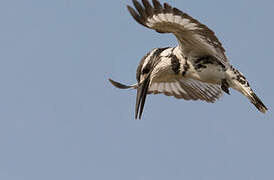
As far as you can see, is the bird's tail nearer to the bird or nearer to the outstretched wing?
the bird

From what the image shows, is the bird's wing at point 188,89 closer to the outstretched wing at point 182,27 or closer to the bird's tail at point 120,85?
the bird's tail at point 120,85

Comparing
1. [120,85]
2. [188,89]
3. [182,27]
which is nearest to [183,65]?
[182,27]

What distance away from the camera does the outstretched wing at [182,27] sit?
27.7 feet

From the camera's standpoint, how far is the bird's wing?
10375mm

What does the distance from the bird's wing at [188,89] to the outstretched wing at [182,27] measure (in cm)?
111

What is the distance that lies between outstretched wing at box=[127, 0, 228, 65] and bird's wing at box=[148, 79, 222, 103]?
111 cm

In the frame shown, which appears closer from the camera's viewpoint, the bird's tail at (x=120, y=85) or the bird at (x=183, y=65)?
the bird at (x=183, y=65)

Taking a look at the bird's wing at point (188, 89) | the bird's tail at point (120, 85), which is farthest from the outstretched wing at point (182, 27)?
the bird's tail at point (120, 85)

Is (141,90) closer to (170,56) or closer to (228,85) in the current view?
(170,56)

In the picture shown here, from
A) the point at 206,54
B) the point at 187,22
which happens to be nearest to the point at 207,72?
the point at 206,54


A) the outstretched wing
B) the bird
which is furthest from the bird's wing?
the outstretched wing

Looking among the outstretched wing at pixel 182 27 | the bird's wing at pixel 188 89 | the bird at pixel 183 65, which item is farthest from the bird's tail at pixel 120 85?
the outstretched wing at pixel 182 27

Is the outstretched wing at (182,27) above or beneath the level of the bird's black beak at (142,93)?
above

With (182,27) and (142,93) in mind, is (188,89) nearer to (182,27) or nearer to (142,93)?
(142,93)
